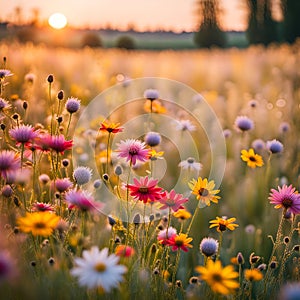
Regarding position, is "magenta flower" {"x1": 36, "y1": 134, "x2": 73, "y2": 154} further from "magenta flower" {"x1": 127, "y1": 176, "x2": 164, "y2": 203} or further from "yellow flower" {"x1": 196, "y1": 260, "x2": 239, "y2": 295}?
"yellow flower" {"x1": 196, "y1": 260, "x2": 239, "y2": 295}

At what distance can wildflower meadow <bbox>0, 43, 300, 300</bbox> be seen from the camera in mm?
926

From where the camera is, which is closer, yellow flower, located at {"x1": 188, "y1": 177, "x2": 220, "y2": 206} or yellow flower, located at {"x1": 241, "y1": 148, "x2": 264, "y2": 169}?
yellow flower, located at {"x1": 188, "y1": 177, "x2": 220, "y2": 206}

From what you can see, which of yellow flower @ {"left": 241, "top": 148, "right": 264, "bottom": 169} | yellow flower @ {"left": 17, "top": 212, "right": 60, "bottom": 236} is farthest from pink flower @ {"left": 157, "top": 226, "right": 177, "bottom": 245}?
yellow flower @ {"left": 241, "top": 148, "right": 264, "bottom": 169}

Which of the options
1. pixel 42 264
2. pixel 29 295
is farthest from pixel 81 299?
pixel 29 295

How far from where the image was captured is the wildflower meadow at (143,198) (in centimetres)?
93

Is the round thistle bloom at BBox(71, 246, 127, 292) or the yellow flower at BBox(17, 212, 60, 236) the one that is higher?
the yellow flower at BBox(17, 212, 60, 236)

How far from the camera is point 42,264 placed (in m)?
0.99

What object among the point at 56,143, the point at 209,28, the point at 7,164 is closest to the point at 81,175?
the point at 56,143

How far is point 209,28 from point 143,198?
79.0 ft

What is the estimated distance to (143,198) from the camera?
1.12m

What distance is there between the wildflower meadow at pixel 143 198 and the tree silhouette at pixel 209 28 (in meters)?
20.1

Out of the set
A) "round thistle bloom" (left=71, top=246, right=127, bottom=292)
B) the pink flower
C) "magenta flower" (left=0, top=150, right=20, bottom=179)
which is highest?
"magenta flower" (left=0, top=150, right=20, bottom=179)

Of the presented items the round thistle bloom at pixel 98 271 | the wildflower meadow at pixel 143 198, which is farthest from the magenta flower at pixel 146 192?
the round thistle bloom at pixel 98 271

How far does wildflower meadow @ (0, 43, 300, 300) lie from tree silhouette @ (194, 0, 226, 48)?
20.1m
